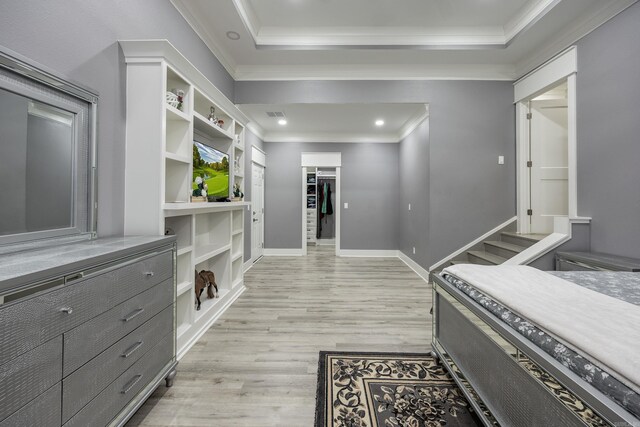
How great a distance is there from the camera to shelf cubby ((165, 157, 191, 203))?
2.03m

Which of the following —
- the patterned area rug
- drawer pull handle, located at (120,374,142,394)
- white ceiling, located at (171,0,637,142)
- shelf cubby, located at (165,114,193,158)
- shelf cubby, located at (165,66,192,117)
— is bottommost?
the patterned area rug

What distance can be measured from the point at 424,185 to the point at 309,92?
6.92ft

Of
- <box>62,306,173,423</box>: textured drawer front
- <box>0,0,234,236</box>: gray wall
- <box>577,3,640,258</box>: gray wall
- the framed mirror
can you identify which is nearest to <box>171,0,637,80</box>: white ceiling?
<box>577,3,640,258</box>: gray wall

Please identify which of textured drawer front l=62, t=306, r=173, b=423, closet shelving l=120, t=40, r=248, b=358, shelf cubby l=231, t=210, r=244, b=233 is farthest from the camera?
shelf cubby l=231, t=210, r=244, b=233

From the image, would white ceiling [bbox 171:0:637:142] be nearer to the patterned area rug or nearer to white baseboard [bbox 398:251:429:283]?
white baseboard [bbox 398:251:429:283]

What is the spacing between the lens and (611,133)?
7.89ft

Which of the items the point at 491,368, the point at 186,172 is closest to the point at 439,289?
the point at 491,368

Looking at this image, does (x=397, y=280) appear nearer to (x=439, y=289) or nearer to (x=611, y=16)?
(x=439, y=289)

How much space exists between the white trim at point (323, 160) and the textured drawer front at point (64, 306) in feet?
14.7

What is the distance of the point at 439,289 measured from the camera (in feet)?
5.89

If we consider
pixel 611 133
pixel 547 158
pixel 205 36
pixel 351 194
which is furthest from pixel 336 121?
pixel 611 133

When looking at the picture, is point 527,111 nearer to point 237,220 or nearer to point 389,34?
point 389,34

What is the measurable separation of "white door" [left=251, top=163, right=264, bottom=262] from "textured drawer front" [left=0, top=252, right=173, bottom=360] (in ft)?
11.7

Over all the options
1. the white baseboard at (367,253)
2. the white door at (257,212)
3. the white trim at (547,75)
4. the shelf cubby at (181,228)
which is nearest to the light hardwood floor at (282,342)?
the shelf cubby at (181,228)
